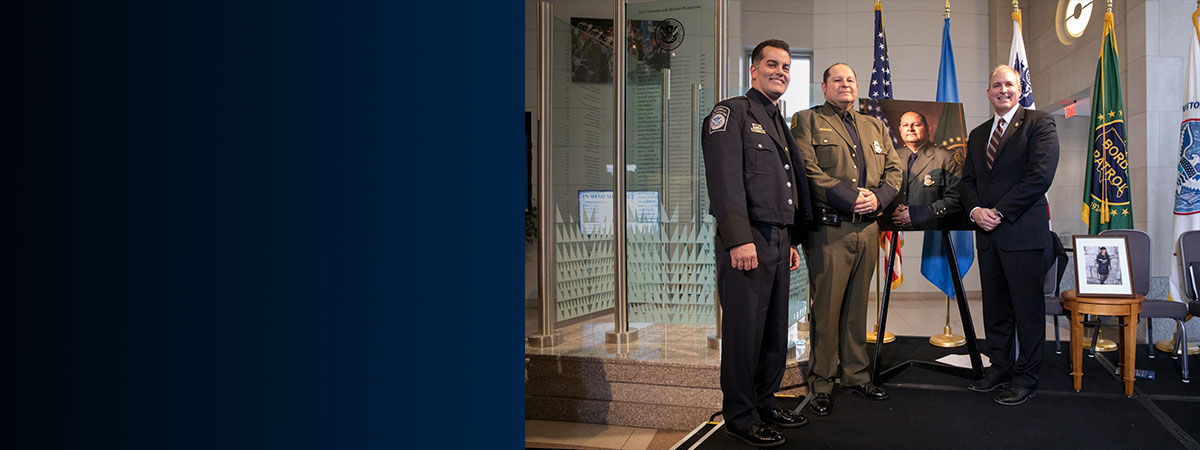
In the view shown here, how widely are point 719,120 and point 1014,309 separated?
5.33 ft

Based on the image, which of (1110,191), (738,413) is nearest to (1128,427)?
(738,413)

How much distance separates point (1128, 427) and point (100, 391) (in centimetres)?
306

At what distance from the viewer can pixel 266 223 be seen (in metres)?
0.29

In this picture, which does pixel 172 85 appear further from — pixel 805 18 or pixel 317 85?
pixel 805 18

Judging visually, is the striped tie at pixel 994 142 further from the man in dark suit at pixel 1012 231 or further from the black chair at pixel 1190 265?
the black chair at pixel 1190 265

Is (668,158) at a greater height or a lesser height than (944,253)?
greater

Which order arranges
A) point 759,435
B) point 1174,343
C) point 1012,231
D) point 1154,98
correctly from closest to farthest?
point 759,435, point 1012,231, point 1174,343, point 1154,98

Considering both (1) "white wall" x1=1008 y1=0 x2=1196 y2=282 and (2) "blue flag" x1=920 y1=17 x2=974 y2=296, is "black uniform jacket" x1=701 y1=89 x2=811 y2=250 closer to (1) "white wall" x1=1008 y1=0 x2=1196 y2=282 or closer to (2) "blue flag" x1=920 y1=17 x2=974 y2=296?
(2) "blue flag" x1=920 y1=17 x2=974 y2=296

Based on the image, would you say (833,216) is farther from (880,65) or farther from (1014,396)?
(880,65)

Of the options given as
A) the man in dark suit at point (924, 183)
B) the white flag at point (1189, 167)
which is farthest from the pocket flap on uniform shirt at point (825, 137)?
the white flag at point (1189, 167)

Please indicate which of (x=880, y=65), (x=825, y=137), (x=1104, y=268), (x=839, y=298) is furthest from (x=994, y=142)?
(x=880, y=65)

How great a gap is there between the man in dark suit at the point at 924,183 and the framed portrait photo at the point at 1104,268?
1.77 feet

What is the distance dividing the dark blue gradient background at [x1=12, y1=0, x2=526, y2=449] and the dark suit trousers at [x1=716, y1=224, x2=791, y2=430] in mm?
2025

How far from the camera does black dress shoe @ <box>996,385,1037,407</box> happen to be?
2637 mm
